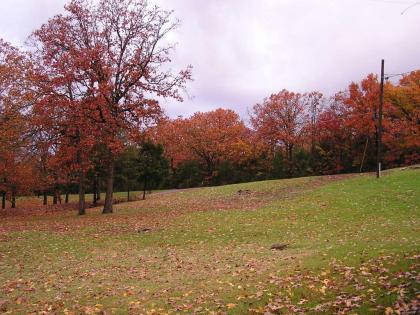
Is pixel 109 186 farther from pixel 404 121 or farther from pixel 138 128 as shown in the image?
pixel 404 121

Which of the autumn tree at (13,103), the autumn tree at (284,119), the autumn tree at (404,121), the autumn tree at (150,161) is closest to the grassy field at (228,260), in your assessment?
the autumn tree at (13,103)

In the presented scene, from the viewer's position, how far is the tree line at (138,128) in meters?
23.9

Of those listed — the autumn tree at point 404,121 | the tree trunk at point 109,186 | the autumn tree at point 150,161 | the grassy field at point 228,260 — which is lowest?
the grassy field at point 228,260

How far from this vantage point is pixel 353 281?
815 cm

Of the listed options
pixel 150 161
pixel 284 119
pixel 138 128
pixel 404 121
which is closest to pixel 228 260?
pixel 138 128

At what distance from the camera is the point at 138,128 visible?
82.2ft

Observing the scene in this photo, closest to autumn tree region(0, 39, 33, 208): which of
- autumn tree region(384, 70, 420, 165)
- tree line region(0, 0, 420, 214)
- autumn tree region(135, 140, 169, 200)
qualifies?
tree line region(0, 0, 420, 214)

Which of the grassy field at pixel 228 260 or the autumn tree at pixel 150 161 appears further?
the autumn tree at pixel 150 161

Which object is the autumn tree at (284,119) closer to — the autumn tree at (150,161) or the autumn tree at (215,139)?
the autumn tree at (215,139)

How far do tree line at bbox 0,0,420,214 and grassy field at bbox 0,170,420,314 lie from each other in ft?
Answer: 17.8

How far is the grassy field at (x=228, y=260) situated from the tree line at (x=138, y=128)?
17.8ft

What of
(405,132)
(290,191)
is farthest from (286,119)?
(290,191)

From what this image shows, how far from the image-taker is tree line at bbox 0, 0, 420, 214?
2386cm

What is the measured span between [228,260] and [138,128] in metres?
14.0
